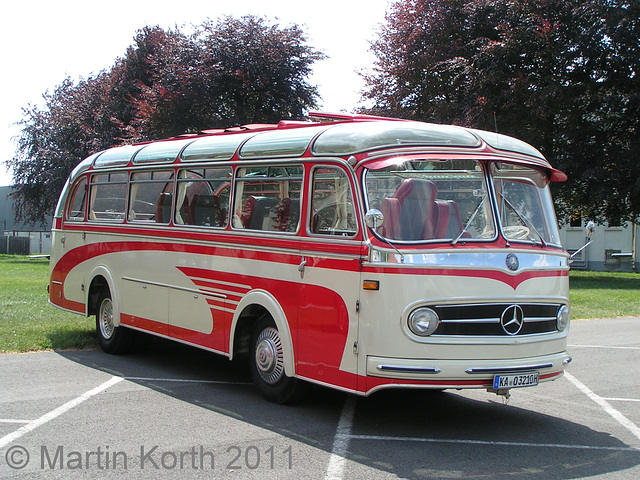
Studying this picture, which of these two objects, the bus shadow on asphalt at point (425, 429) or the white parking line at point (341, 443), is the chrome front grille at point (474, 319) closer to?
the bus shadow on asphalt at point (425, 429)

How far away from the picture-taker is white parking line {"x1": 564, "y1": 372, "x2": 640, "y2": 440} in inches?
296

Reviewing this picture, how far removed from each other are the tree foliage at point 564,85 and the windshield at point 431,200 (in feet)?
74.3

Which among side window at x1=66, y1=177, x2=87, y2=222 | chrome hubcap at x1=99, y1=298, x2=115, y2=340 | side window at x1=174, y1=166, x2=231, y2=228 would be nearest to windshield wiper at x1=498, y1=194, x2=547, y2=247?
side window at x1=174, y1=166, x2=231, y2=228

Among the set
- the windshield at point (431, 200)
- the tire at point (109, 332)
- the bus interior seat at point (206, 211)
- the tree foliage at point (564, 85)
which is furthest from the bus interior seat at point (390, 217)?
the tree foliage at point (564, 85)

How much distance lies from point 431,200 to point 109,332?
6.11 m

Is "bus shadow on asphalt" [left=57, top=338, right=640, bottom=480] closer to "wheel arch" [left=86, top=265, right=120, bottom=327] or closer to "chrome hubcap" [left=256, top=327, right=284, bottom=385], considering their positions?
"chrome hubcap" [left=256, top=327, right=284, bottom=385]

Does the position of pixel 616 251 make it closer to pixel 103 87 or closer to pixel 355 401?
pixel 103 87

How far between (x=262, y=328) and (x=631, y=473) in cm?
387

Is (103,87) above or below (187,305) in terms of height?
above

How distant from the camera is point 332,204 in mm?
7551

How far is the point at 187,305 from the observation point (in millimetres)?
9617

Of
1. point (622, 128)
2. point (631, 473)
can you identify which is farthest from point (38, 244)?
point (631, 473)

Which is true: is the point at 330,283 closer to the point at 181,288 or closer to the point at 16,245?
the point at 181,288

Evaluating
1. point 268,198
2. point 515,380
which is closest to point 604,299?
point 268,198
